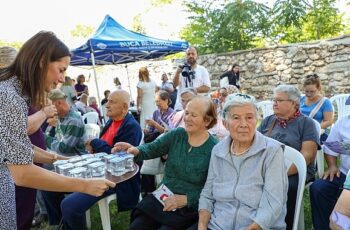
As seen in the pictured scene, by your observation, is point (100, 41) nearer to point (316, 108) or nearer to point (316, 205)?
point (316, 108)

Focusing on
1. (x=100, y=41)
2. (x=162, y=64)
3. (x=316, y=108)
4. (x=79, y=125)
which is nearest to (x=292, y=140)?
(x=316, y=108)

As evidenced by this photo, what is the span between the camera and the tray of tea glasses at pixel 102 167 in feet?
7.18

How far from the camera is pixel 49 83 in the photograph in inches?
64.9

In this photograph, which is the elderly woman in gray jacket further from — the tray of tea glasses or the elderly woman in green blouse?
the tray of tea glasses

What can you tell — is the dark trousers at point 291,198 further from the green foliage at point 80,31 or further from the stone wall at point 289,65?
the green foliage at point 80,31

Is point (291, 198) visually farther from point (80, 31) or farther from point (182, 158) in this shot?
point (80, 31)

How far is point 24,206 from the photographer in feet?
8.13

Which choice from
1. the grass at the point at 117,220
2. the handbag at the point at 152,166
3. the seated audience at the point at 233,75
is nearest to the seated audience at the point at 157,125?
the grass at the point at 117,220

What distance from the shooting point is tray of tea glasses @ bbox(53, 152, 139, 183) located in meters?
2.19

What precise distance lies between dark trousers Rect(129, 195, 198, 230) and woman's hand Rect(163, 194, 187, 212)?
1.1 inches

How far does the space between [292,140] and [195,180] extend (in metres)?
1.01

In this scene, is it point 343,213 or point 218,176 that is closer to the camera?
point 343,213

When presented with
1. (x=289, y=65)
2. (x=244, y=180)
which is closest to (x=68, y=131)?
(x=244, y=180)

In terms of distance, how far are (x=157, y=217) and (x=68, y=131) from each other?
1404mm
